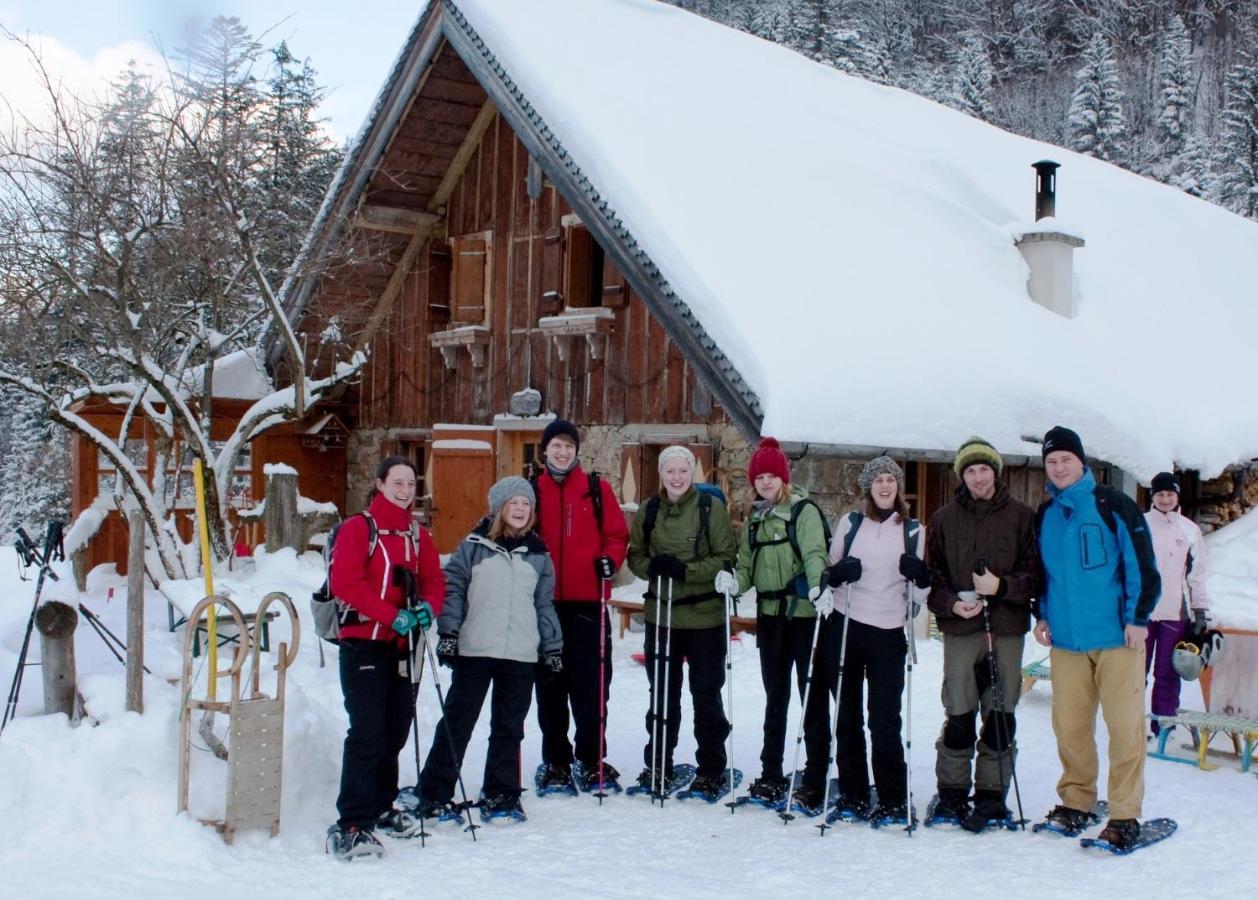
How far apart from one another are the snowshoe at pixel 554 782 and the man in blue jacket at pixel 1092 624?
2.21m

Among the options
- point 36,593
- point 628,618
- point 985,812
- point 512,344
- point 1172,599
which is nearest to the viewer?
point 985,812

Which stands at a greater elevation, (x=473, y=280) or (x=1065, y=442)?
(x=473, y=280)

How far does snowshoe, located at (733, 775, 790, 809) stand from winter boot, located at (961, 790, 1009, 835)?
827mm

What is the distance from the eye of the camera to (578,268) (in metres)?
11.7

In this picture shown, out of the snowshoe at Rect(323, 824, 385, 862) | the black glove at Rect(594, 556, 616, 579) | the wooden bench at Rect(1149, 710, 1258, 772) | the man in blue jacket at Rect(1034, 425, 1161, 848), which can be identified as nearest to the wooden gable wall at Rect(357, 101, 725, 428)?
the wooden bench at Rect(1149, 710, 1258, 772)

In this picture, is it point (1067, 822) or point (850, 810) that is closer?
point (1067, 822)

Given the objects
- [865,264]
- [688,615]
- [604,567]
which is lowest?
[688,615]

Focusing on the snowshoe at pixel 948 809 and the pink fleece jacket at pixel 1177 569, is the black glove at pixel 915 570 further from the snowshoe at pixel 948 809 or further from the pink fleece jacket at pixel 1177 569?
the pink fleece jacket at pixel 1177 569

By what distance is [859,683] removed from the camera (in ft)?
17.5

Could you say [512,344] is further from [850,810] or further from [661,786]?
[850,810]

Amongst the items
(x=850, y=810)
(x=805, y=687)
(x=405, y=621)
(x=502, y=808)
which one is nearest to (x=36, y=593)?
(x=405, y=621)

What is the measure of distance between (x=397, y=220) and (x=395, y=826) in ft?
30.6

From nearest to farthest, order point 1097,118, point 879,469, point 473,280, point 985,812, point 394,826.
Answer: point 394,826, point 985,812, point 879,469, point 473,280, point 1097,118

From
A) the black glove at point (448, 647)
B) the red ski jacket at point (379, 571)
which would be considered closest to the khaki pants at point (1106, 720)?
the black glove at point (448, 647)
